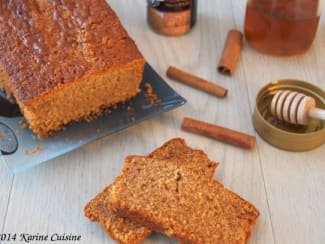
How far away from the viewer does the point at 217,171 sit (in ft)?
4.20

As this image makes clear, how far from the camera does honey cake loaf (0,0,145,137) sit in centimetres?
125

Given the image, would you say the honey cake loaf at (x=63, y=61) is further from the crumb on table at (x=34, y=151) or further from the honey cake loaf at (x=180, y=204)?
the honey cake loaf at (x=180, y=204)

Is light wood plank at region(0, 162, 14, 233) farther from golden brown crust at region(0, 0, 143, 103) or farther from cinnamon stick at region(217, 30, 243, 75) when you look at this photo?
cinnamon stick at region(217, 30, 243, 75)

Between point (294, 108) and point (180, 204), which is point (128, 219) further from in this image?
point (294, 108)

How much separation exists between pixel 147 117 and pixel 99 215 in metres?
0.34

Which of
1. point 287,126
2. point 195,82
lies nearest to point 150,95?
point 195,82

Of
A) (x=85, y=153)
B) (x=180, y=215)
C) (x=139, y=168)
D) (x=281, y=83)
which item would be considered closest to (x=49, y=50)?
(x=85, y=153)

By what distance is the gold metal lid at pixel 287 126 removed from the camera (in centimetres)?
129

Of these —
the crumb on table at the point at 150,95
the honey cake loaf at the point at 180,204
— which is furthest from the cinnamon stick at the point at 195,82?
the honey cake loaf at the point at 180,204

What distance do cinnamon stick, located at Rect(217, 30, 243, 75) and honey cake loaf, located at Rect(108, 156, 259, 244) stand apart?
497mm

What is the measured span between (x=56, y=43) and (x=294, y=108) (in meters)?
0.68

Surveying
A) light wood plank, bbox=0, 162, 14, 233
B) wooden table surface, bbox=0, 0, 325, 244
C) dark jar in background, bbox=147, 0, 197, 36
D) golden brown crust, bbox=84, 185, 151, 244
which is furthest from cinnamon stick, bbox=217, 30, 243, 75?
light wood plank, bbox=0, 162, 14, 233

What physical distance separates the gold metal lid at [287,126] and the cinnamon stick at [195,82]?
0.44ft

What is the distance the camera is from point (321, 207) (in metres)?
1.21
